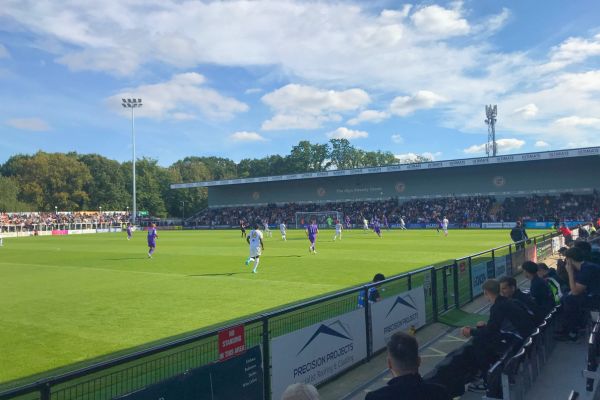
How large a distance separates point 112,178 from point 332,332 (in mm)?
111693

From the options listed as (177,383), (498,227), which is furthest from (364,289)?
(498,227)

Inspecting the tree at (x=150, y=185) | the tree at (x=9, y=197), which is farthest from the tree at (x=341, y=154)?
the tree at (x=9, y=197)

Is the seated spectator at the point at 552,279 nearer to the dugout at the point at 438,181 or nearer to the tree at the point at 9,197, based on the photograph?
the dugout at the point at 438,181

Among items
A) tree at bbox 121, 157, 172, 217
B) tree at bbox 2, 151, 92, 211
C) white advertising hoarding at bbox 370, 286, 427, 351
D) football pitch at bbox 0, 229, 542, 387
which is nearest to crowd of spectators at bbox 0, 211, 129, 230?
tree at bbox 2, 151, 92, 211

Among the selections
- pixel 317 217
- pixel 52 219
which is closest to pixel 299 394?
pixel 317 217

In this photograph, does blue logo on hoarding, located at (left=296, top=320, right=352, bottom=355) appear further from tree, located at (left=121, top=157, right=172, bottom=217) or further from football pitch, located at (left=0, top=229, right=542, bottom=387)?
tree, located at (left=121, top=157, right=172, bottom=217)

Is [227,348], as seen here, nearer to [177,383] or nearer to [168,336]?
[177,383]

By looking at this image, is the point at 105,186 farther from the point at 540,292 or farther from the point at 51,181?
the point at 540,292

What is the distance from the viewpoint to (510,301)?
6070 mm

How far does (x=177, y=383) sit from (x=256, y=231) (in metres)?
14.5

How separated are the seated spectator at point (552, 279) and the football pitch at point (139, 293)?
20.6 ft

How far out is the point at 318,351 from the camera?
6707 millimetres

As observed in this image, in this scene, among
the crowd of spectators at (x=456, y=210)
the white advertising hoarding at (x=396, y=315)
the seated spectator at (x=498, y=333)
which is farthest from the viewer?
the crowd of spectators at (x=456, y=210)

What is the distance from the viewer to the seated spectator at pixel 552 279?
312 inches
